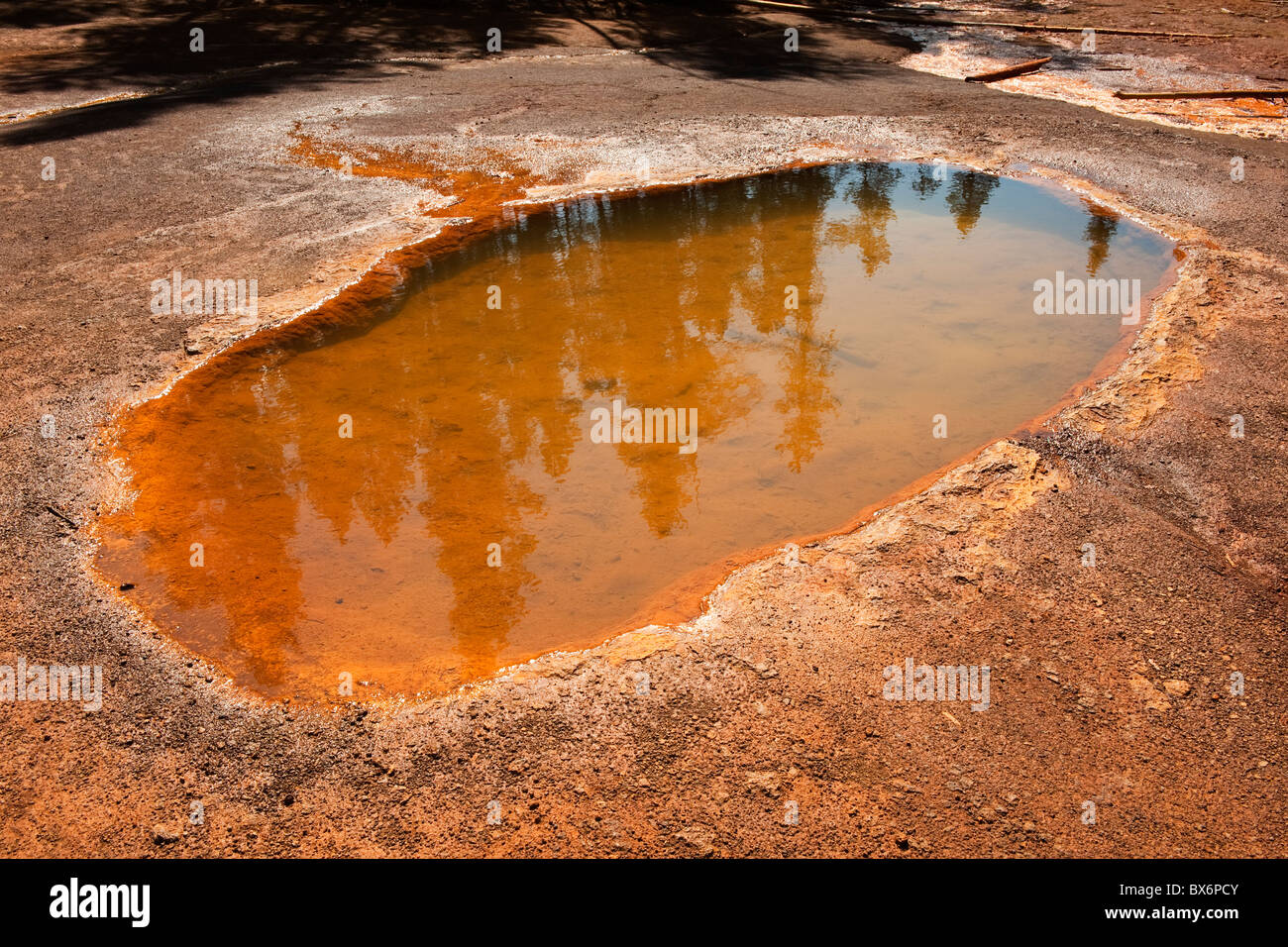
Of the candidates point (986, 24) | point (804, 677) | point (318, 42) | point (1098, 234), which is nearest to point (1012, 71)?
point (986, 24)

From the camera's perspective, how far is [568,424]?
14.9ft

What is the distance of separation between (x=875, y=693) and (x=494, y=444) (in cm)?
238

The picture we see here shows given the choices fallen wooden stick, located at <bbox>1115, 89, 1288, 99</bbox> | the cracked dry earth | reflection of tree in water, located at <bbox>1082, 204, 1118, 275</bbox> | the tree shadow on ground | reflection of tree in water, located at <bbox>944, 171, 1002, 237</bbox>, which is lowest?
the cracked dry earth

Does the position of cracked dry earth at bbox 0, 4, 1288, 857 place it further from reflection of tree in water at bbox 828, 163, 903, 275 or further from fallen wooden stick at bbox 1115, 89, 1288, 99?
fallen wooden stick at bbox 1115, 89, 1288, 99

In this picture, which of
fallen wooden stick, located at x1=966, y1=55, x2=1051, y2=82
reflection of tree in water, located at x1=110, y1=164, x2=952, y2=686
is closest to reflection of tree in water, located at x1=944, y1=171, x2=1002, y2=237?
reflection of tree in water, located at x1=110, y1=164, x2=952, y2=686

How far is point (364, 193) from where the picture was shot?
278 inches

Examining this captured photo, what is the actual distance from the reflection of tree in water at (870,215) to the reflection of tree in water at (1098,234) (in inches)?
58.2

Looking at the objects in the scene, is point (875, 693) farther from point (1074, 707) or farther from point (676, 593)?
point (676, 593)

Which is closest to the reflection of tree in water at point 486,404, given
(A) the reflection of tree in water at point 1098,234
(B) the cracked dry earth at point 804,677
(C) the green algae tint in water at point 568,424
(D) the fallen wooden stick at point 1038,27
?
(C) the green algae tint in water at point 568,424

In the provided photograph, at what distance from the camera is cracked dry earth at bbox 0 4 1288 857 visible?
2477mm

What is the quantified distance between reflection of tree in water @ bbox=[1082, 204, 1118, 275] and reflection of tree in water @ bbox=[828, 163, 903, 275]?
1478 millimetres

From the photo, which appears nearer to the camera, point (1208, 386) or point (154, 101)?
point (1208, 386)

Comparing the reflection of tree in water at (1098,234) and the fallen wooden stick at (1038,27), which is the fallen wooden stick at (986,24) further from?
the reflection of tree in water at (1098,234)
